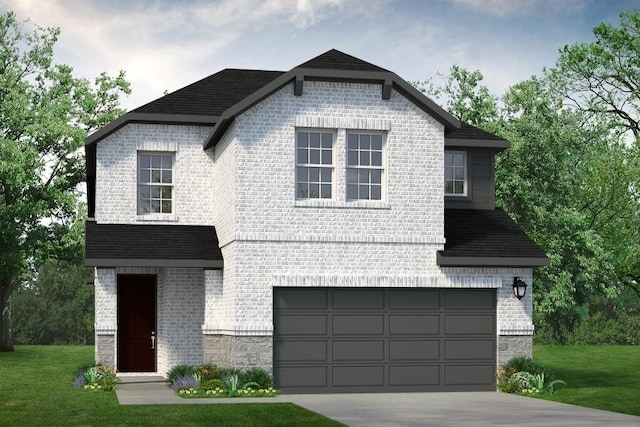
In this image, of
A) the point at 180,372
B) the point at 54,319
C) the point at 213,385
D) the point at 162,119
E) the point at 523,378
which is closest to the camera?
the point at 213,385

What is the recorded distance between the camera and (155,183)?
27.3m

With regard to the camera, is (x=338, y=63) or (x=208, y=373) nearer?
(x=208, y=373)

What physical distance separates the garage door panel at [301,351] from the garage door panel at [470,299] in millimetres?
3115

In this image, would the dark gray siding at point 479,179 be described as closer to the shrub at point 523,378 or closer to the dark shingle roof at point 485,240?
the dark shingle roof at point 485,240

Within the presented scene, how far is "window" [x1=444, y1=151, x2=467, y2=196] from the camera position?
27734 mm

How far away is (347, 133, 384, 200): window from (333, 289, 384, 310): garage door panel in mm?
2147

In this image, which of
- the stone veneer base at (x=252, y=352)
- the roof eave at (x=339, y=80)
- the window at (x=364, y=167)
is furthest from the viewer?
the window at (x=364, y=167)

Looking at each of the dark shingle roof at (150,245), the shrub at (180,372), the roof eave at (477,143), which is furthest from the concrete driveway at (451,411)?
the roof eave at (477,143)

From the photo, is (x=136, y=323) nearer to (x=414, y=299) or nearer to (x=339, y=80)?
(x=414, y=299)

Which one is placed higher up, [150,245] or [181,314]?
Result: [150,245]

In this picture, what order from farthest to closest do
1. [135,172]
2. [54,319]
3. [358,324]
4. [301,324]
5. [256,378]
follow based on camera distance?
[54,319] < [135,172] < [358,324] < [301,324] < [256,378]

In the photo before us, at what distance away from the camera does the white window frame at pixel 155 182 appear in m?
27.3

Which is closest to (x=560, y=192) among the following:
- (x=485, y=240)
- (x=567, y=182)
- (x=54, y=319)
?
(x=567, y=182)

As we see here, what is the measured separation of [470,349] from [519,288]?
1821 millimetres
